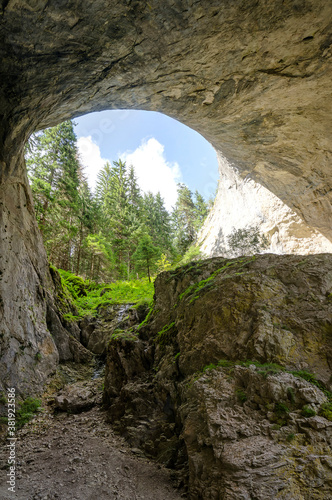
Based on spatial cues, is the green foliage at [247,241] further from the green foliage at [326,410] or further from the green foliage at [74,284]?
the green foliage at [326,410]

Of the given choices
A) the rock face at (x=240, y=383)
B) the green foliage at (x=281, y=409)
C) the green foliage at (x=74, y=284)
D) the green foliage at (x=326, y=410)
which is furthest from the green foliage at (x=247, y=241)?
the green foliage at (x=281, y=409)

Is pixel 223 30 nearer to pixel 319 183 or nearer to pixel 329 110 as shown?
pixel 329 110

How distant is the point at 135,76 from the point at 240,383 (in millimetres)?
8674

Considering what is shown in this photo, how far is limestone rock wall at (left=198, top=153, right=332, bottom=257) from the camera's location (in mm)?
13133

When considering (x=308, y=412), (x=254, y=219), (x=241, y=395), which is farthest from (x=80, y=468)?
(x=254, y=219)

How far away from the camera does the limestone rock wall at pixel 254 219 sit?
1313 cm

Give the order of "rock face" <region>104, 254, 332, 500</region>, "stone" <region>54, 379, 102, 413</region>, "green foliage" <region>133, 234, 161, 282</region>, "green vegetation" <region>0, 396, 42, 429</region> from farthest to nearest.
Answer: "green foliage" <region>133, 234, 161, 282</region> < "stone" <region>54, 379, 102, 413</region> < "green vegetation" <region>0, 396, 42, 429</region> < "rock face" <region>104, 254, 332, 500</region>

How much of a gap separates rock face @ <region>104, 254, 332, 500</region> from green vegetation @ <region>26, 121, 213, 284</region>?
338 inches

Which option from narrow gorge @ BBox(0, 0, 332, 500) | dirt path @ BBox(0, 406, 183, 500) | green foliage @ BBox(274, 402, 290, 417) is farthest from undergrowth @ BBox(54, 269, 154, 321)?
green foliage @ BBox(274, 402, 290, 417)

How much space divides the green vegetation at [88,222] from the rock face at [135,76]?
5918 mm

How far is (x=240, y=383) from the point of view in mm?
4004

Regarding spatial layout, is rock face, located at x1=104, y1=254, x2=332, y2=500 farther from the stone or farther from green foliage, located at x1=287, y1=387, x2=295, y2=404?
the stone

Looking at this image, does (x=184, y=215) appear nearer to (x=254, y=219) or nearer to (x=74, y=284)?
(x=254, y=219)

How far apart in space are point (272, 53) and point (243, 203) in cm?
961
